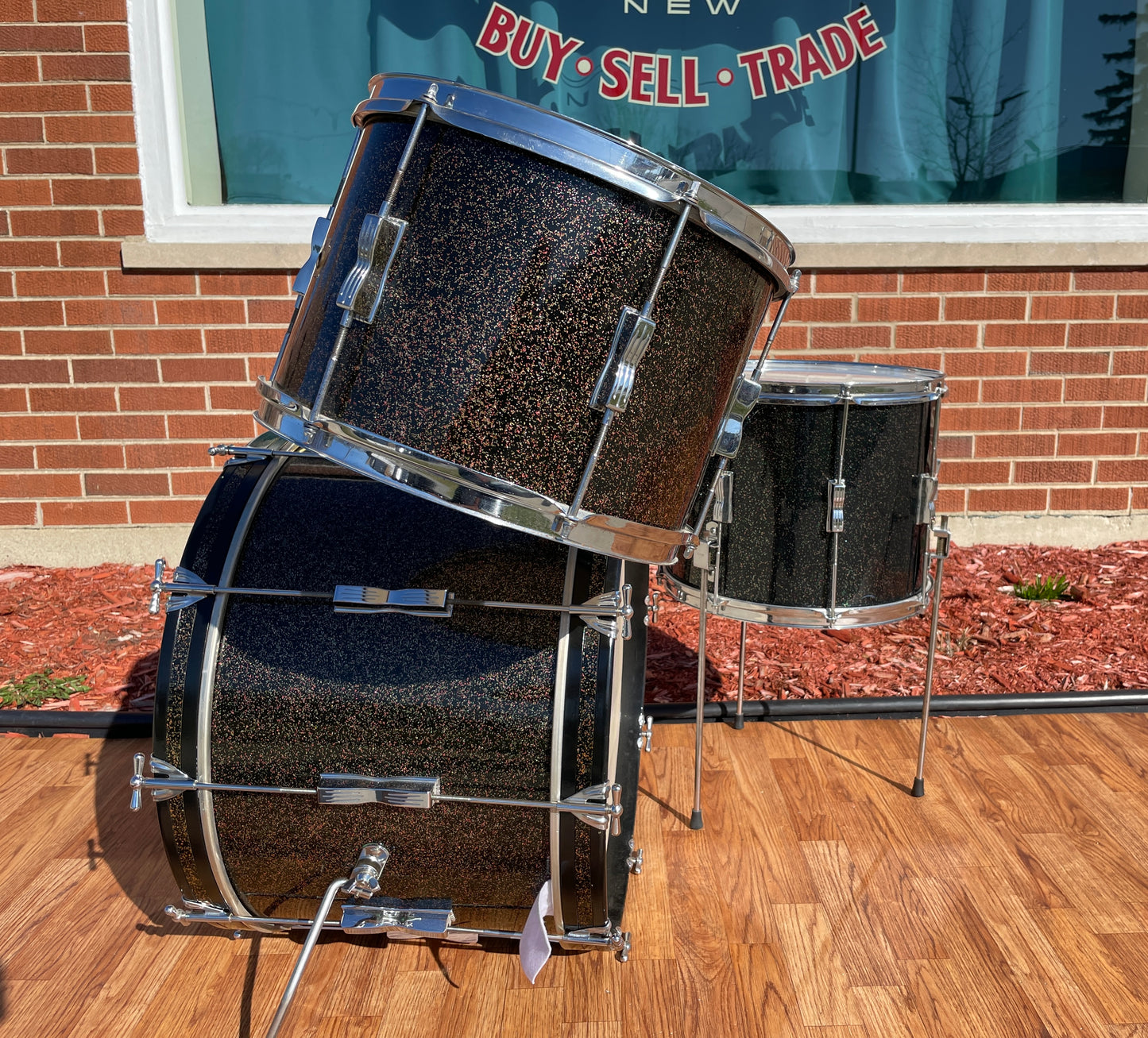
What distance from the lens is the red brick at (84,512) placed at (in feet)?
12.9

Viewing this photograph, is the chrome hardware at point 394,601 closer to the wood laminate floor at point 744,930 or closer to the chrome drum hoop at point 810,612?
the wood laminate floor at point 744,930

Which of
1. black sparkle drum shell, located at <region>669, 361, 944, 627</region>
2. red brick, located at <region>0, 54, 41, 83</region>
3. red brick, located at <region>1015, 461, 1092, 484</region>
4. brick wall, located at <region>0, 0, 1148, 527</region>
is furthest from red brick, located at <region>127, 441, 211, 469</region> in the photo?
red brick, located at <region>1015, 461, 1092, 484</region>

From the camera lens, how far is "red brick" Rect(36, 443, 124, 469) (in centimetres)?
388

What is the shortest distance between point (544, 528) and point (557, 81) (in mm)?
2850

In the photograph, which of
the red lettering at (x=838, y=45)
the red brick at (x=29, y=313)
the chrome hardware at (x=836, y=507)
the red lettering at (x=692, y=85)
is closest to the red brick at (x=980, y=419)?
the red lettering at (x=838, y=45)

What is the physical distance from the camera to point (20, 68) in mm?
3570

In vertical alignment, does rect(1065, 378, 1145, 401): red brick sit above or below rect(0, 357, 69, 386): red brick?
below

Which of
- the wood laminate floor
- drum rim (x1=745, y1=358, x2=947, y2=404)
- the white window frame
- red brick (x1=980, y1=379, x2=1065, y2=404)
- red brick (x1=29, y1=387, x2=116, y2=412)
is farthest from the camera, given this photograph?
red brick (x1=980, y1=379, x2=1065, y2=404)

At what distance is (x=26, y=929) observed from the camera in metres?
2.03

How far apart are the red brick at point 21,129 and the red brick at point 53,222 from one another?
25 centimetres

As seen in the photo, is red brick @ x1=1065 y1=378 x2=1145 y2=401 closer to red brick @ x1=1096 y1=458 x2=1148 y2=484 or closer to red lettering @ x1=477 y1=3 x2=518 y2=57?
red brick @ x1=1096 y1=458 x2=1148 y2=484

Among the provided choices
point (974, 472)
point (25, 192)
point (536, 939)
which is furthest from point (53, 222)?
point (974, 472)

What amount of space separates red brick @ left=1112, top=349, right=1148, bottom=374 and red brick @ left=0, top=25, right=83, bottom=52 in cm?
410

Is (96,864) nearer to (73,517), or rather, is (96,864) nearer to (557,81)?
(73,517)
